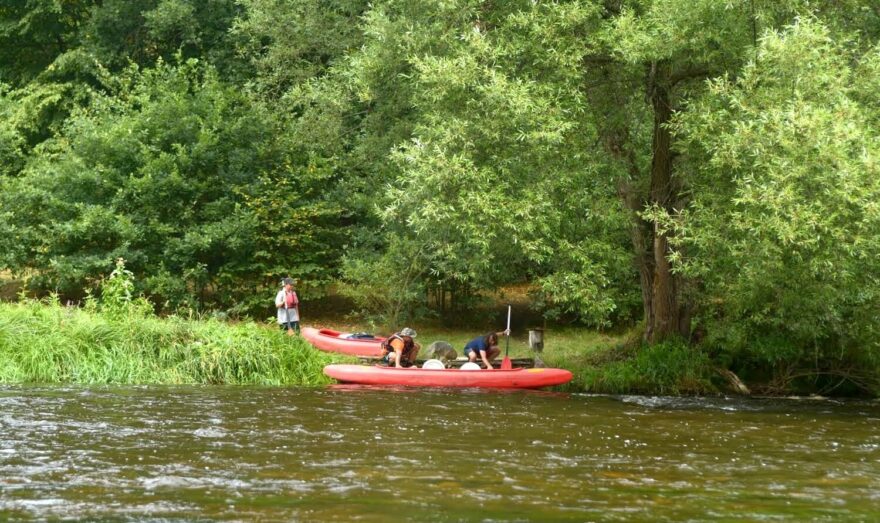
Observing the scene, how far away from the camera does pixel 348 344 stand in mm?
19797

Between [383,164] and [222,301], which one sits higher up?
[383,164]

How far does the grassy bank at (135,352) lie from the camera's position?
16.2 meters

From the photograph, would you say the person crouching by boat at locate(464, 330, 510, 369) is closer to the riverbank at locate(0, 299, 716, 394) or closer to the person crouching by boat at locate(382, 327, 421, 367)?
the person crouching by boat at locate(382, 327, 421, 367)

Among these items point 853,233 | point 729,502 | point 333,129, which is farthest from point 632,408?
point 333,129

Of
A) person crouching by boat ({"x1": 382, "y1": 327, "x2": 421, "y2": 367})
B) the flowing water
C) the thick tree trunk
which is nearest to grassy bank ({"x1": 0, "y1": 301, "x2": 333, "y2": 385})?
the flowing water

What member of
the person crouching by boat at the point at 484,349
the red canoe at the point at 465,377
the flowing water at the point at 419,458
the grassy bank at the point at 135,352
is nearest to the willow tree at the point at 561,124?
the red canoe at the point at 465,377

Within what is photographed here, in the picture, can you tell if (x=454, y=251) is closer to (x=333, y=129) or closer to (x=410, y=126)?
(x=410, y=126)

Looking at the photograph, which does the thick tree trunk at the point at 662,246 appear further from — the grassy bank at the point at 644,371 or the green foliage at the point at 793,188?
the green foliage at the point at 793,188

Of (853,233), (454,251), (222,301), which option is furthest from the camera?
(222,301)

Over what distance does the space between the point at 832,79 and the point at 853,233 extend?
2028 mm

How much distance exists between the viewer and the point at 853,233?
42.4 feet

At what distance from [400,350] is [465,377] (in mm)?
1190

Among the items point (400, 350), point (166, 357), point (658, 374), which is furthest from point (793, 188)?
point (166, 357)

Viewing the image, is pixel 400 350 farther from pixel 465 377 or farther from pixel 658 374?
pixel 658 374
